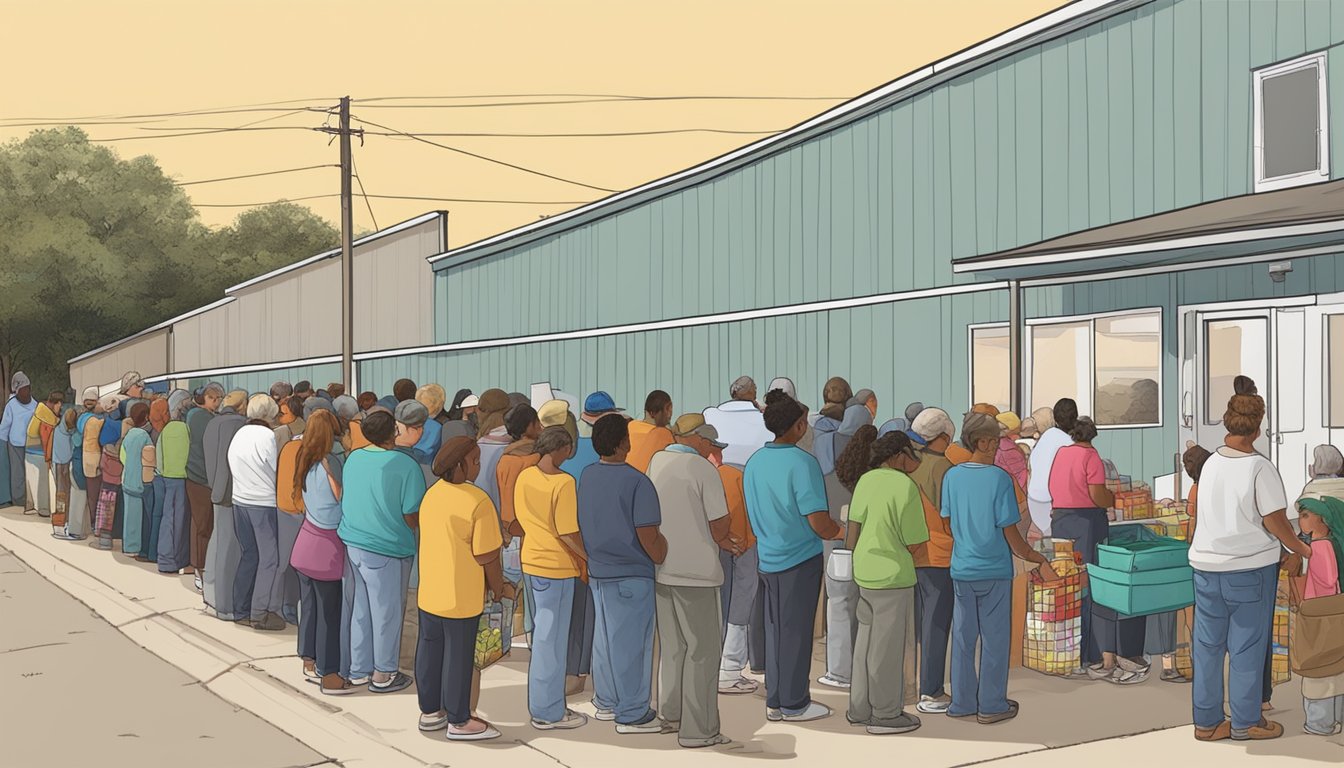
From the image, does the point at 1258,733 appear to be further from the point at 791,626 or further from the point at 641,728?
the point at 641,728

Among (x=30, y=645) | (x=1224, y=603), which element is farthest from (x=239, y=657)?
(x=1224, y=603)

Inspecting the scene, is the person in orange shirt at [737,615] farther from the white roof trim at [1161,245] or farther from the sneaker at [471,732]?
the white roof trim at [1161,245]

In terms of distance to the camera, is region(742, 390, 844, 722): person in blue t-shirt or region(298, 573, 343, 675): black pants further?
region(298, 573, 343, 675): black pants

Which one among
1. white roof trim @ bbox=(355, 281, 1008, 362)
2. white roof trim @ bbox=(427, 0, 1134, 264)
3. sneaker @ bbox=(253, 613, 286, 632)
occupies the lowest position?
sneaker @ bbox=(253, 613, 286, 632)

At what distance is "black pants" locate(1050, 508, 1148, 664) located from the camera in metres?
9.69

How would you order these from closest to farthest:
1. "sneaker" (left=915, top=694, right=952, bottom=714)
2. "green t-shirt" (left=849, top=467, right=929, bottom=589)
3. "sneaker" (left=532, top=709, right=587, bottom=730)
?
"green t-shirt" (left=849, top=467, right=929, bottom=589) → "sneaker" (left=532, top=709, right=587, bottom=730) → "sneaker" (left=915, top=694, right=952, bottom=714)

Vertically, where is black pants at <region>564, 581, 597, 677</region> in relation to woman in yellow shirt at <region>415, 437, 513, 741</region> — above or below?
below

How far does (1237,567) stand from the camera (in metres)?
7.70

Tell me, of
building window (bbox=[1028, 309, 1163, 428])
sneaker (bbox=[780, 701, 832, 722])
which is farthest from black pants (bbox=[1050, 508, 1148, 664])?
building window (bbox=[1028, 309, 1163, 428])

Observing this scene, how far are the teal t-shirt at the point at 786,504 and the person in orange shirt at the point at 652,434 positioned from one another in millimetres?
1350

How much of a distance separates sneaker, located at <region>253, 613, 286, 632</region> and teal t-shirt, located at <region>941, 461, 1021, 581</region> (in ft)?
21.1

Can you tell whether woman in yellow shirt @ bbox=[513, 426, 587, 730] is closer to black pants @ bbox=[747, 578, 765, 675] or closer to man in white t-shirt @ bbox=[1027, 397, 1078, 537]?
black pants @ bbox=[747, 578, 765, 675]

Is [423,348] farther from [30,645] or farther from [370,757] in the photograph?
[370,757]

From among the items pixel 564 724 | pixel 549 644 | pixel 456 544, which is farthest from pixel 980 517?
pixel 456 544
